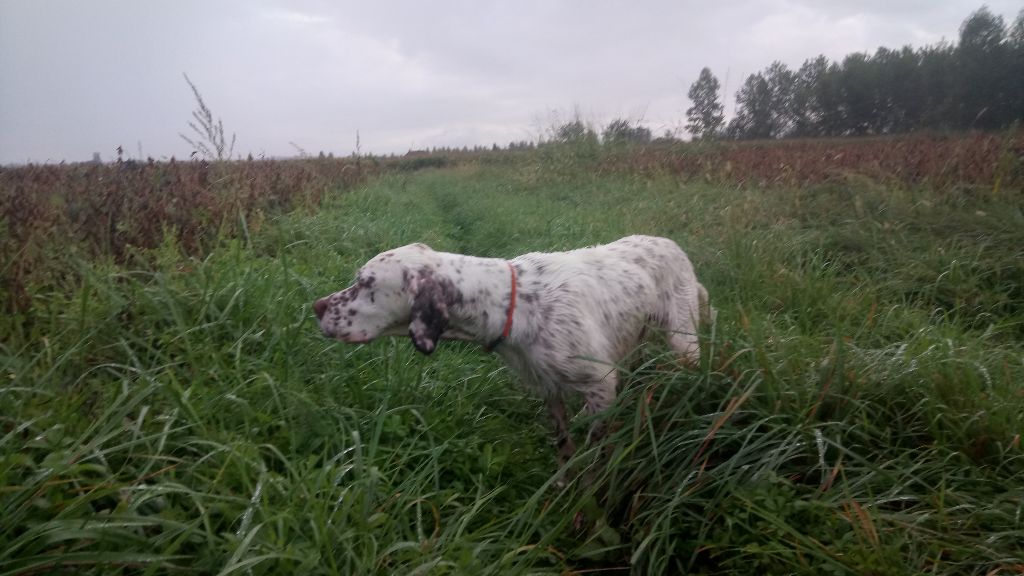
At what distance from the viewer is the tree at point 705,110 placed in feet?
42.0

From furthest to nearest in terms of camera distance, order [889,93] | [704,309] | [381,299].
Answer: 1. [889,93]
2. [704,309]
3. [381,299]

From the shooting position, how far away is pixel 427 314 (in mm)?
2754

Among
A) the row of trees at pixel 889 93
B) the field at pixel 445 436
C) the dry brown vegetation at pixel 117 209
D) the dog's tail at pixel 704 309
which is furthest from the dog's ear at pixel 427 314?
the row of trees at pixel 889 93

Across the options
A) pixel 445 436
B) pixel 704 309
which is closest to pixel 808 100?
pixel 704 309

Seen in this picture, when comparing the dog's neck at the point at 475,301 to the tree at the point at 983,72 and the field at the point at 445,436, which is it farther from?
the tree at the point at 983,72

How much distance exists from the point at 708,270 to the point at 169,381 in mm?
4112

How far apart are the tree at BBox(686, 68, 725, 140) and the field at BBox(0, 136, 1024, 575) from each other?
8.99 metres

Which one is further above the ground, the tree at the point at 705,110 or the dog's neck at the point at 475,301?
the tree at the point at 705,110

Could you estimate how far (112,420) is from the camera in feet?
7.17

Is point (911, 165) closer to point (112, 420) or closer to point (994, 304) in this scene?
point (994, 304)

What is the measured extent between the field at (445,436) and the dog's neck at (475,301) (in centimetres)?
44

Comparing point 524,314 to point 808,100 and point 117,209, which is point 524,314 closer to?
point 117,209

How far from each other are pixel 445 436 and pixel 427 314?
0.61 meters

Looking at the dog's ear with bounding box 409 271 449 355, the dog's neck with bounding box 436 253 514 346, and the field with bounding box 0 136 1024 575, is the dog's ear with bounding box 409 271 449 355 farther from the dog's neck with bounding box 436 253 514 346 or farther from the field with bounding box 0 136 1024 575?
the field with bounding box 0 136 1024 575
